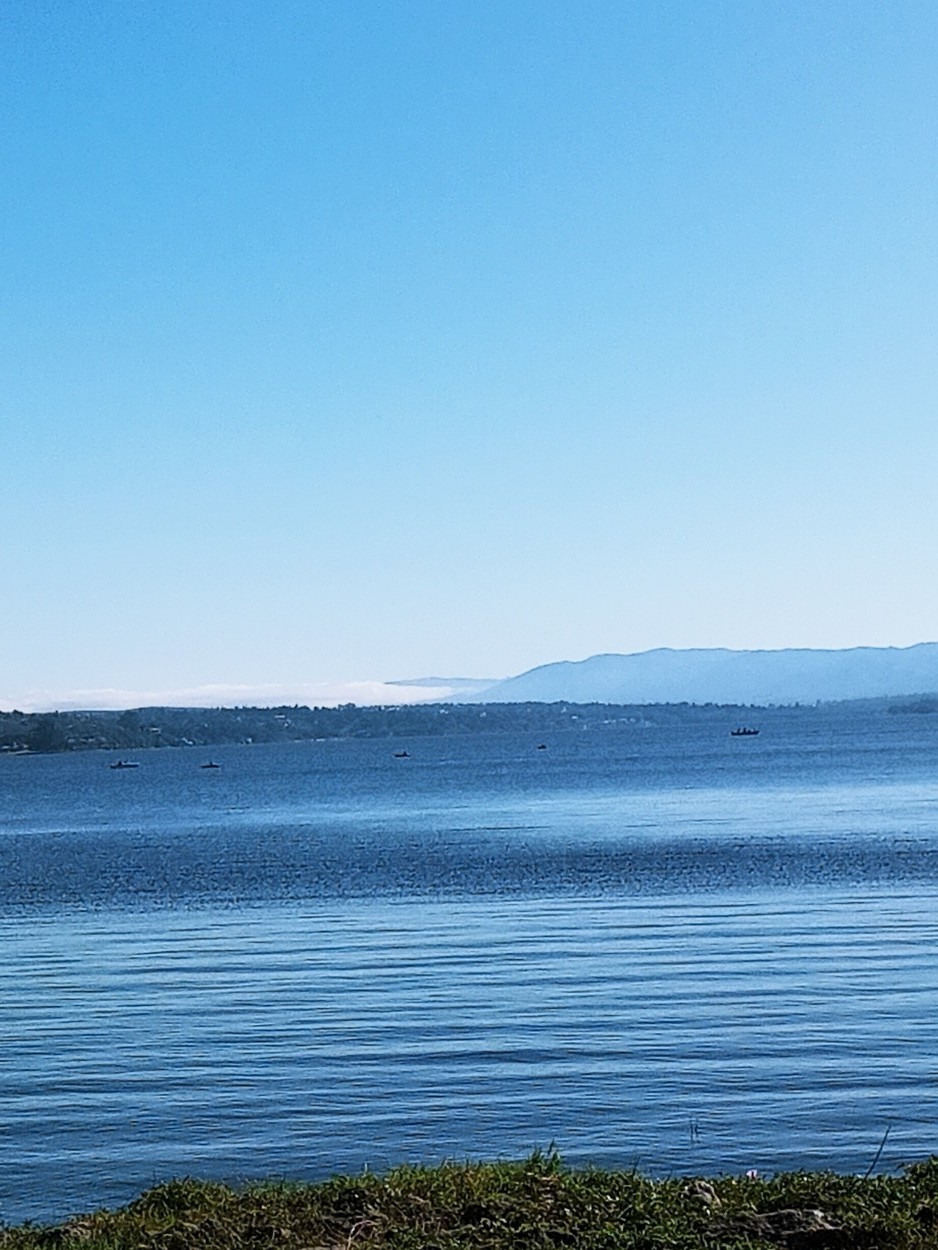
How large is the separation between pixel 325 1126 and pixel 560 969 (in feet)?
37.3

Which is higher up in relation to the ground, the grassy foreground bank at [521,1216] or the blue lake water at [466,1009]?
the grassy foreground bank at [521,1216]

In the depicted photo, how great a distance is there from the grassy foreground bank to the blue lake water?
407cm

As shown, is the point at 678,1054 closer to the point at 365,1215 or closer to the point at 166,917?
the point at 365,1215

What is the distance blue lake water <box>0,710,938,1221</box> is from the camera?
1519 centimetres

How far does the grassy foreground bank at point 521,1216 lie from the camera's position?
8547mm

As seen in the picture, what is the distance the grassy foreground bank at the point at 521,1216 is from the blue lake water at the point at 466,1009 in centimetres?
407

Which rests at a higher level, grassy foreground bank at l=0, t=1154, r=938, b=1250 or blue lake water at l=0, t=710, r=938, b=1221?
grassy foreground bank at l=0, t=1154, r=938, b=1250

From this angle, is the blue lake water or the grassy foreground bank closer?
the grassy foreground bank

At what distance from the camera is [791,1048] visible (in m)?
19.2

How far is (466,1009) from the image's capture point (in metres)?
22.8

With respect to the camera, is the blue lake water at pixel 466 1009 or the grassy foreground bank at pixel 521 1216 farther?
the blue lake water at pixel 466 1009

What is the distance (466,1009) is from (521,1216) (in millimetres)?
14134

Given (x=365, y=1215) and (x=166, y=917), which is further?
(x=166, y=917)

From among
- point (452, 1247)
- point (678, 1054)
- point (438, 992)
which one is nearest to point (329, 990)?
point (438, 992)
